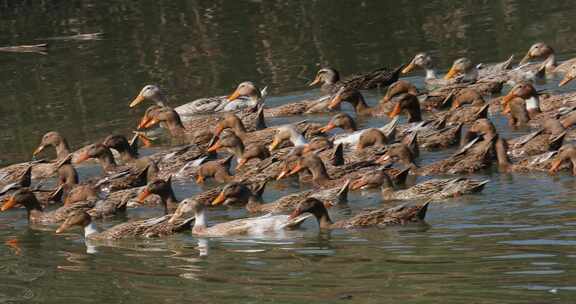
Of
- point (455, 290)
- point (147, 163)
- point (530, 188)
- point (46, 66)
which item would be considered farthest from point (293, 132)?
point (46, 66)

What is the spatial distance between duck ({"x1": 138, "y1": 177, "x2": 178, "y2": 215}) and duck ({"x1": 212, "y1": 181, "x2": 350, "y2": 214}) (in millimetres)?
555

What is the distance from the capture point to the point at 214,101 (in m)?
22.7

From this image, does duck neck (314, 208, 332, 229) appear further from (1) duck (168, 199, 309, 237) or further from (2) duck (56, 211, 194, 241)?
(2) duck (56, 211, 194, 241)

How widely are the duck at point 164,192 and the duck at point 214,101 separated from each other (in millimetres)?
5798

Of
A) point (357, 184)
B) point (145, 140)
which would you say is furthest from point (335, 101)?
point (357, 184)

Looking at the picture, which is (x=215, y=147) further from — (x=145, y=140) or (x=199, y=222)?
(x=199, y=222)

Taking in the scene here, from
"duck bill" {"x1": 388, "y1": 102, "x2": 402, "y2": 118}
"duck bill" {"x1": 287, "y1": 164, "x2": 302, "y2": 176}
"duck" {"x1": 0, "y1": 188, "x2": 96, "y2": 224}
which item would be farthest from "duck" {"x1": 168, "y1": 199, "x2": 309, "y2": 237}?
"duck bill" {"x1": 388, "y1": 102, "x2": 402, "y2": 118}

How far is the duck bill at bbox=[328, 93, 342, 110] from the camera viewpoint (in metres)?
21.2

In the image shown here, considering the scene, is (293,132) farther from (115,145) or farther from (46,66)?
(46,66)

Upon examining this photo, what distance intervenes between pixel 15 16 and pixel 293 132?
1512cm

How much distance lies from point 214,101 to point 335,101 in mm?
2371

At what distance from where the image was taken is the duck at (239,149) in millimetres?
18422

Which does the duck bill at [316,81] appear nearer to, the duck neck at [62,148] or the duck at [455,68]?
the duck at [455,68]

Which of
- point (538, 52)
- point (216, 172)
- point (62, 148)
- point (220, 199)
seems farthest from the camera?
point (538, 52)
